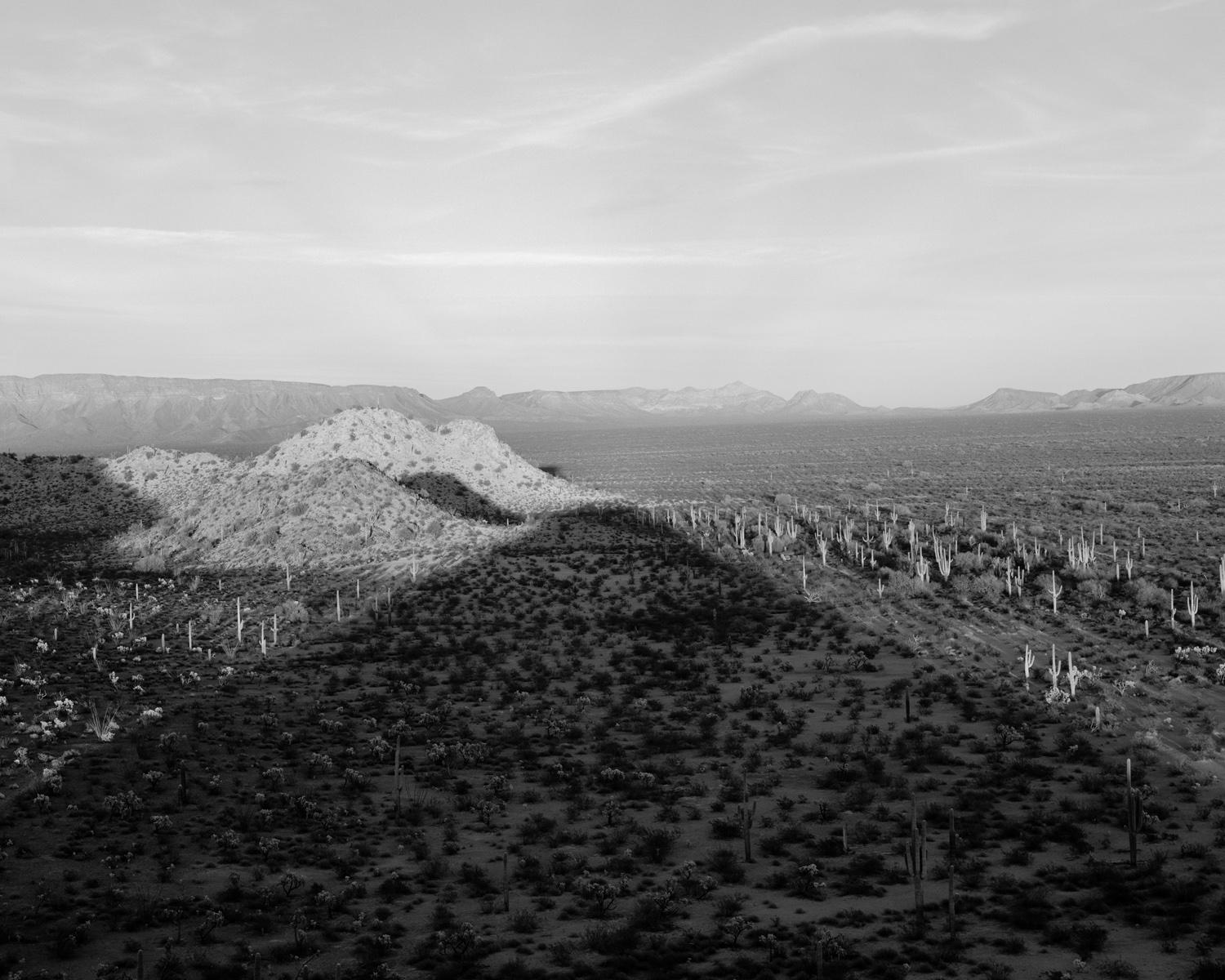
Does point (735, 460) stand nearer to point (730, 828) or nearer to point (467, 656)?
point (467, 656)

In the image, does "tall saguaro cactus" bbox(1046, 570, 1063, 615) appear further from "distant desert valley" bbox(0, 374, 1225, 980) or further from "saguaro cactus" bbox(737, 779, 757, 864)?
"saguaro cactus" bbox(737, 779, 757, 864)

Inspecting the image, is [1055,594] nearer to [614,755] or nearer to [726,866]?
[614,755]

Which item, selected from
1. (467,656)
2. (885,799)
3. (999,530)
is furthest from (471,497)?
(885,799)

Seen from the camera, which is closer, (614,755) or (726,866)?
(726,866)

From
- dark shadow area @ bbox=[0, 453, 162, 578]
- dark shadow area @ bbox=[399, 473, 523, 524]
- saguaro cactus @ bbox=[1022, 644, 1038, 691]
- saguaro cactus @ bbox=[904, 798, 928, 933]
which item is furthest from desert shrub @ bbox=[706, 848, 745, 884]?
dark shadow area @ bbox=[399, 473, 523, 524]

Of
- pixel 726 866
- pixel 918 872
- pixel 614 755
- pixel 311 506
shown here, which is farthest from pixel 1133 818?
pixel 311 506
